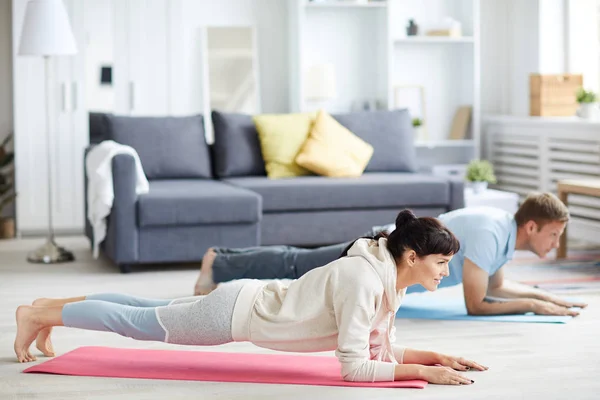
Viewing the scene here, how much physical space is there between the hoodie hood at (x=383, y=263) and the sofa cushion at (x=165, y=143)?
332cm

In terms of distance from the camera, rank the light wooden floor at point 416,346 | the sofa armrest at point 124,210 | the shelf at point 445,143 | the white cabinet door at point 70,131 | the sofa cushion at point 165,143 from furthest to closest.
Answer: the shelf at point 445,143 → the white cabinet door at point 70,131 → the sofa cushion at point 165,143 → the sofa armrest at point 124,210 → the light wooden floor at point 416,346

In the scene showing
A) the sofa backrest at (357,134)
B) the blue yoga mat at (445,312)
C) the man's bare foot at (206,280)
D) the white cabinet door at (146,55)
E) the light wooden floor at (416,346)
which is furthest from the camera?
the white cabinet door at (146,55)

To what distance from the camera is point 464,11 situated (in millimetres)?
7402

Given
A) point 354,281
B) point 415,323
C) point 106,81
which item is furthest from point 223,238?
point 354,281

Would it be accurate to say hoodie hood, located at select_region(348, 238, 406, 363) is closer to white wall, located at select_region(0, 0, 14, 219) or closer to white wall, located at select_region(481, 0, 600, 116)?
white wall, located at select_region(481, 0, 600, 116)

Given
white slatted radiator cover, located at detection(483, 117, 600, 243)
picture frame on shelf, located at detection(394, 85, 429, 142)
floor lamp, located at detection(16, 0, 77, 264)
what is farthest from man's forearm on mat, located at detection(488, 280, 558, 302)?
picture frame on shelf, located at detection(394, 85, 429, 142)

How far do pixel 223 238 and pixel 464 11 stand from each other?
306cm

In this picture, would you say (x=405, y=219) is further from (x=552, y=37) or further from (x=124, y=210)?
(x=552, y=37)

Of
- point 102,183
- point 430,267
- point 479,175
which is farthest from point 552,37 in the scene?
point 430,267

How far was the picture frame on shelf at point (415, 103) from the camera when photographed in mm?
7426

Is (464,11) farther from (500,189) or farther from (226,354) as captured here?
(226,354)

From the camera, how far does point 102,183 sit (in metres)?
5.39

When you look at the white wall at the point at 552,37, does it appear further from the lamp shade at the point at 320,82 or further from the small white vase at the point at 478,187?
the lamp shade at the point at 320,82

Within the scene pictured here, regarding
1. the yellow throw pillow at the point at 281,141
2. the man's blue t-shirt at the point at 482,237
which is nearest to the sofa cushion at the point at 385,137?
the yellow throw pillow at the point at 281,141
